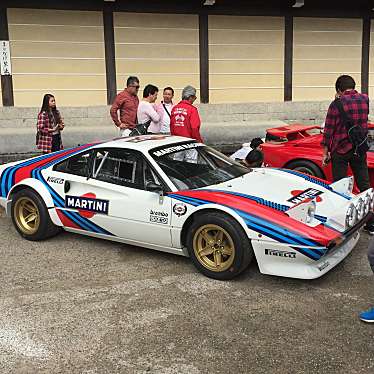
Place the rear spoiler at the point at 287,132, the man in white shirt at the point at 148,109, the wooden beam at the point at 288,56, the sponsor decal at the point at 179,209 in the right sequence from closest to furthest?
the sponsor decal at the point at 179,209 < the man in white shirt at the point at 148,109 < the rear spoiler at the point at 287,132 < the wooden beam at the point at 288,56

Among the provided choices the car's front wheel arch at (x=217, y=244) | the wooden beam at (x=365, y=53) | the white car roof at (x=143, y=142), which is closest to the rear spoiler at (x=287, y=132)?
the white car roof at (x=143, y=142)

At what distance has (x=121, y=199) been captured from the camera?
509cm

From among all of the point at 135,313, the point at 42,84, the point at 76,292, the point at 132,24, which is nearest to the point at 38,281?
the point at 76,292

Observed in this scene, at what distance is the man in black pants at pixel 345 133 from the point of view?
225 inches

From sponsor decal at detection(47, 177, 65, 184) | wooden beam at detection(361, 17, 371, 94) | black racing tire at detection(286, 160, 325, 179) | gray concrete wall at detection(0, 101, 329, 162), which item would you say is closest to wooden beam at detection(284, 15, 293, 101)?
gray concrete wall at detection(0, 101, 329, 162)

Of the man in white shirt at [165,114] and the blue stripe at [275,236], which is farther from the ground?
the man in white shirt at [165,114]

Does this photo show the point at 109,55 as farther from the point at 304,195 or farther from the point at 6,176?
the point at 304,195

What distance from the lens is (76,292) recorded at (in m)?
4.43

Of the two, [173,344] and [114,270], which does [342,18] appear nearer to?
[114,270]

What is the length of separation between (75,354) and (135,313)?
0.67 metres

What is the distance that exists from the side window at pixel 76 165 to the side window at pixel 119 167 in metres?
0.12

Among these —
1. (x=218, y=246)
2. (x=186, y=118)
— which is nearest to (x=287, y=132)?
(x=186, y=118)

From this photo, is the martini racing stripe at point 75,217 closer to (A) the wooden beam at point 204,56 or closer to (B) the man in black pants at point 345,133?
(B) the man in black pants at point 345,133

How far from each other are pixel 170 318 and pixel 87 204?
1827mm
